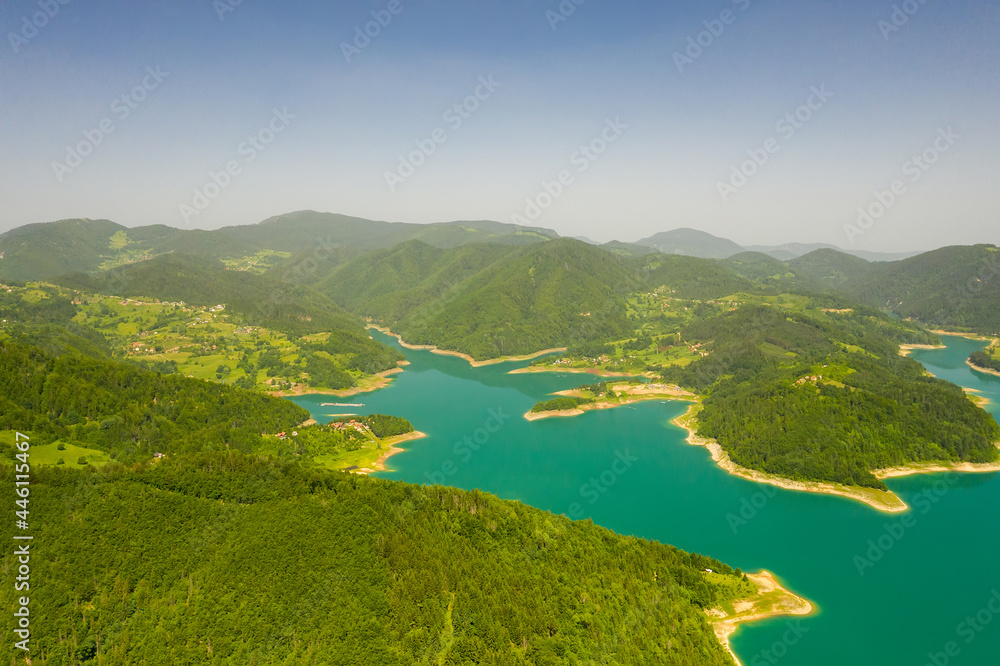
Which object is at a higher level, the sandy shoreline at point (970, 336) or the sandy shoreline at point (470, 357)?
the sandy shoreline at point (970, 336)

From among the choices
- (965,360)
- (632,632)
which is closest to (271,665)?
(632,632)

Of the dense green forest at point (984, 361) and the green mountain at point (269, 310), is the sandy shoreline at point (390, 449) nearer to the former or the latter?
the green mountain at point (269, 310)

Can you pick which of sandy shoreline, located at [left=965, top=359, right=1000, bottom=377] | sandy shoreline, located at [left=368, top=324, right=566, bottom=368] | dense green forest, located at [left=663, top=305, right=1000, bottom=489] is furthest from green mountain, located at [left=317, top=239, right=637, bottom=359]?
sandy shoreline, located at [left=965, top=359, right=1000, bottom=377]

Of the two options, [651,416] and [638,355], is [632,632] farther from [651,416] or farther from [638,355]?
[638,355]

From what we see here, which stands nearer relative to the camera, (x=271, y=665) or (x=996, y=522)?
(x=271, y=665)

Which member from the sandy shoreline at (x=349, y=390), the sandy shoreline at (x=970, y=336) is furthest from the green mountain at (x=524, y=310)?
the sandy shoreline at (x=970, y=336)

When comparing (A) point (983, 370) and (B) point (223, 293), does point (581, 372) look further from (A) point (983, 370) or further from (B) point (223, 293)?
(B) point (223, 293)

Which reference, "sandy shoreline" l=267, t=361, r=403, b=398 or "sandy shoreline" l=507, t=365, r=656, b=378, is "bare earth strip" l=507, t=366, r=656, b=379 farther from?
"sandy shoreline" l=267, t=361, r=403, b=398
